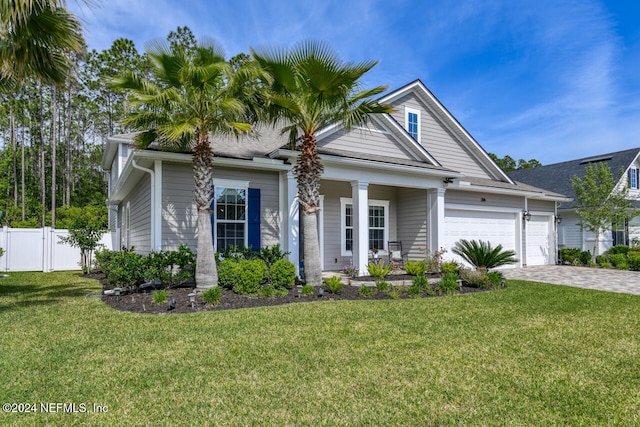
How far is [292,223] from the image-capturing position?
997 centimetres

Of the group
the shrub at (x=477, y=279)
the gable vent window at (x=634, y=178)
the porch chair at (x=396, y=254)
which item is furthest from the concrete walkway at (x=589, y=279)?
the gable vent window at (x=634, y=178)

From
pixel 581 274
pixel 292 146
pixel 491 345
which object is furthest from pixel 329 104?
pixel 581 274

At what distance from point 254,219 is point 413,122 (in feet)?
24.3

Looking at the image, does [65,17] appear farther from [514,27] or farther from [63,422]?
[514,27]

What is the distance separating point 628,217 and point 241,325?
60.2ft

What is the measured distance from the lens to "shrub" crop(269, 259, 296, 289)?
8.29m

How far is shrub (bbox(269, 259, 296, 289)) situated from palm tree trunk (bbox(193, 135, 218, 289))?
122 centimetres

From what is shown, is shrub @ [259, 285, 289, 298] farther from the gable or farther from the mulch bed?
the gable

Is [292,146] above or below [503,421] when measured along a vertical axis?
above

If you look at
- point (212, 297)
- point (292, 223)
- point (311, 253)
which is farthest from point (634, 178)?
point (212, 297)

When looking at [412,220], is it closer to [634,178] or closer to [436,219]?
[436,219]

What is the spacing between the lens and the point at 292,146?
31.4 ft

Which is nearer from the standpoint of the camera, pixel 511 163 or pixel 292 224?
pixel 292 224

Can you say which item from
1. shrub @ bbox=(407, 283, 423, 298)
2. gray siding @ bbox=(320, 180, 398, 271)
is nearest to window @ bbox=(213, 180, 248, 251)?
gray siding @ bbox=(320, 180, 398, 271)
